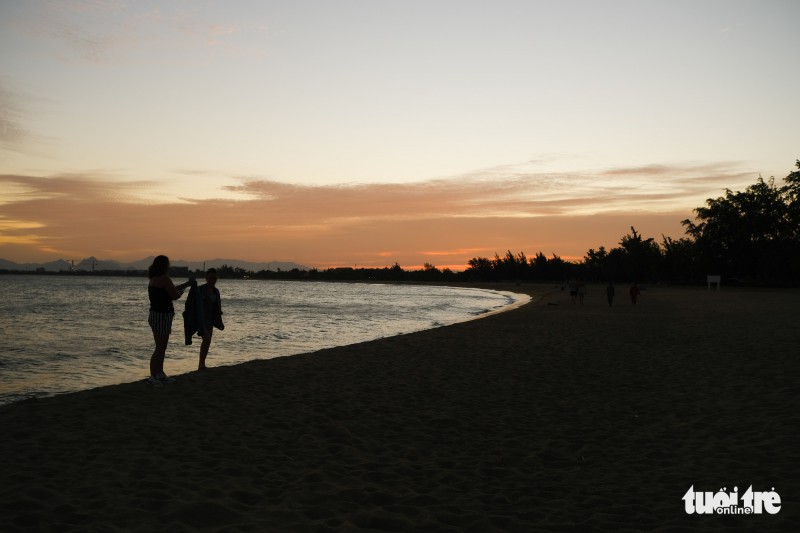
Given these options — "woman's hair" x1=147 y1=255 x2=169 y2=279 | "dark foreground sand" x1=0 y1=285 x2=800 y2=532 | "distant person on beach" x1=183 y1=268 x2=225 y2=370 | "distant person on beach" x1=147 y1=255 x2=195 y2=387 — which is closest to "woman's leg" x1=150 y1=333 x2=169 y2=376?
"distant person on beach" x1=147 y1=255 x2=195 y2=387

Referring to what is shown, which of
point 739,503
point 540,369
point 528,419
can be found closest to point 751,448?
point 739,503

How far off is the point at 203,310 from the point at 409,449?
A: 20.5 ft

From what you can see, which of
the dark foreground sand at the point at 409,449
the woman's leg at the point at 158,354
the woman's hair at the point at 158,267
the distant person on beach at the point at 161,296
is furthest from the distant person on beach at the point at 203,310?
the woman's hair at the point at 158,267

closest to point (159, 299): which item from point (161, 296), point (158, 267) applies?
point (161, 296)

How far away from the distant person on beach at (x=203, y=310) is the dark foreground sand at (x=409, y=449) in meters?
0.98

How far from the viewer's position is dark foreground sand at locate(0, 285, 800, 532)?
473cm

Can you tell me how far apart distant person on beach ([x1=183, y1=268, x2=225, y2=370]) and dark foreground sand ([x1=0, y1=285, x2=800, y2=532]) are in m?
0.98

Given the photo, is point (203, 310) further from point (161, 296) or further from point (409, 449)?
point (409, 449)

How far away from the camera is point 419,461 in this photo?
20.6ft

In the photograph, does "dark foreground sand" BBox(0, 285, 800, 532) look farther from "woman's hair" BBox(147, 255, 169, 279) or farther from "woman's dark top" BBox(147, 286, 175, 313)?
"woman's hair" BBox(147, 255, 169, 279)

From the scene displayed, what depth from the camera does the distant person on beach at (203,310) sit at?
11.2m

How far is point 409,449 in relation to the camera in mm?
6742

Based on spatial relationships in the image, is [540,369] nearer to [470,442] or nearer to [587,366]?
[587,366]

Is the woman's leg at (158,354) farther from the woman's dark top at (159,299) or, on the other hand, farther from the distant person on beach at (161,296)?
the woman's dark top at (159,299)
